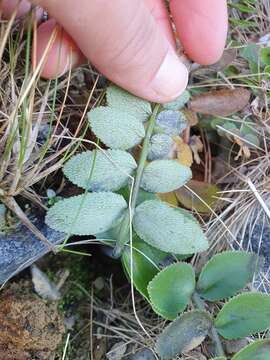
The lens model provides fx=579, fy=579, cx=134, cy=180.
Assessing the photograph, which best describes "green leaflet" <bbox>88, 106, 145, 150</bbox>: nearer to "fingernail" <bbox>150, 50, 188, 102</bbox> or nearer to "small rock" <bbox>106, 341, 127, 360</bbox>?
"fingernail" <bbox>150, 50, 188, 102</bbox>

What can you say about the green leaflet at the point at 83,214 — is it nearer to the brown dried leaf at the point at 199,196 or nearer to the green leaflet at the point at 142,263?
the green leaflet at the point at 142,263

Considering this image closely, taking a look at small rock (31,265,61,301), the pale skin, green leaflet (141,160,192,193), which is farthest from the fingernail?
small rock (31,265,61,301)

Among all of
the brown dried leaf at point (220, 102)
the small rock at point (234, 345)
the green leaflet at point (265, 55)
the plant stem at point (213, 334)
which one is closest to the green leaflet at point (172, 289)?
the plant stem at point (213, 334)

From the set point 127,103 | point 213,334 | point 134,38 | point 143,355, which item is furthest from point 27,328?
point 134,38

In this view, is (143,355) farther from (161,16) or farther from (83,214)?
(161,16)

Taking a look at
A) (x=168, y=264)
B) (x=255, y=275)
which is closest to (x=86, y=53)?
(x=168, y=264)

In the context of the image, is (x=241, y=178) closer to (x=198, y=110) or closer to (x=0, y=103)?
(x=198, y=110)
